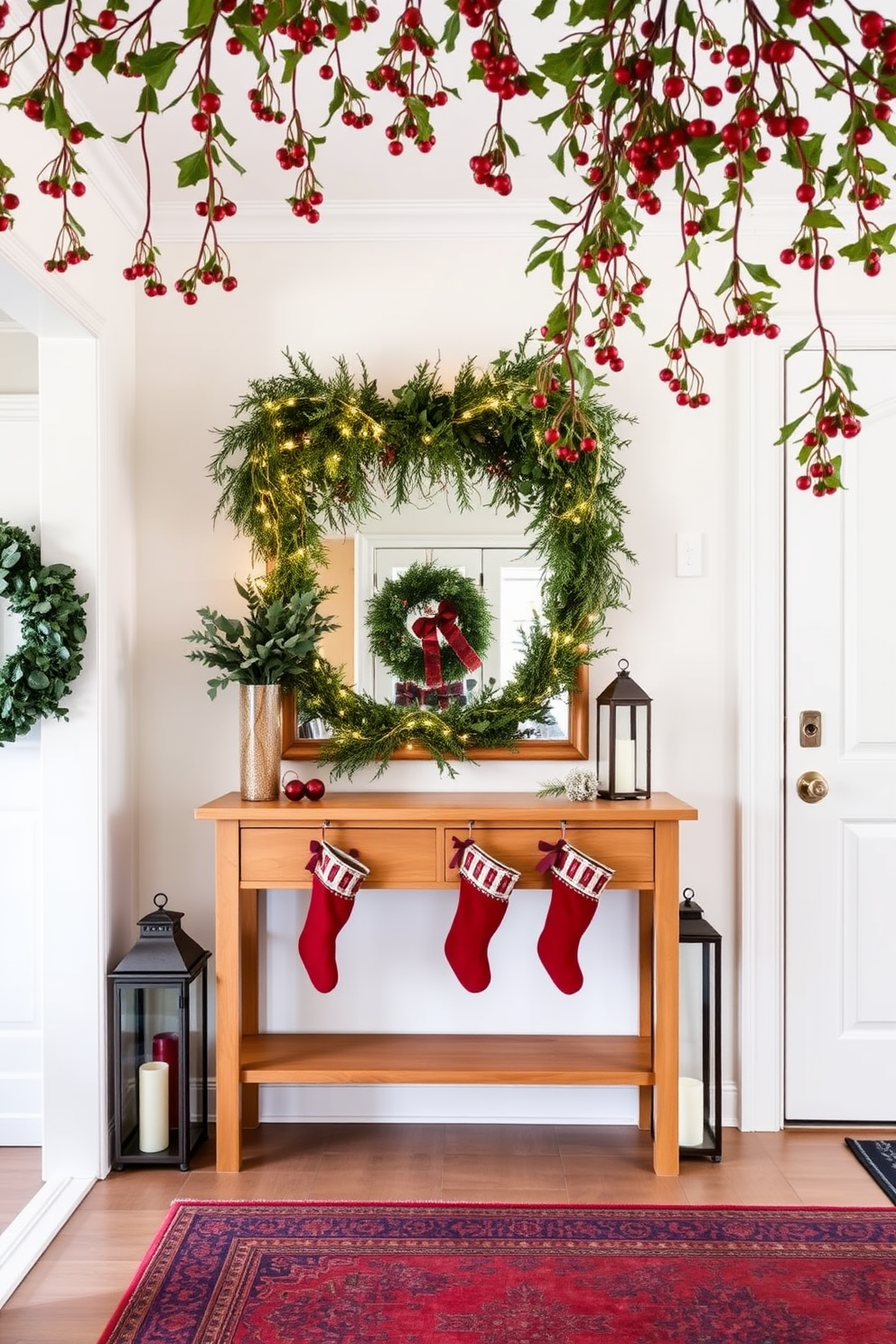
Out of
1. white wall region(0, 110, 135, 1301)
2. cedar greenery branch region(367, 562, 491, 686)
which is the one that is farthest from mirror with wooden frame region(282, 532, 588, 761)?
white wall region(0, 110, 135, 1301)

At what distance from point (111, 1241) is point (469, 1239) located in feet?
2.62

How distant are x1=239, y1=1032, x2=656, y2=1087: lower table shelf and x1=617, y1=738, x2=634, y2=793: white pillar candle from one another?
70 centimetres

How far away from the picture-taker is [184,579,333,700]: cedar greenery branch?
8.55 feet

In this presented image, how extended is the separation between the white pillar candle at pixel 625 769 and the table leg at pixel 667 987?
0.55ft

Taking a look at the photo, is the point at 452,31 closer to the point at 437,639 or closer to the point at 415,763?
the point at 437,639

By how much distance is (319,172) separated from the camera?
267 centimetres

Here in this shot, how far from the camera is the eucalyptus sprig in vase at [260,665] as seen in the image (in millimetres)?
2609

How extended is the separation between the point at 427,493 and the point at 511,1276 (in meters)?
1.91

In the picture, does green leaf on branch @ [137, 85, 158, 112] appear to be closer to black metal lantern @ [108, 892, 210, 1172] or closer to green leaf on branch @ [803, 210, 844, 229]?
green leaf on branch @ [803, 210, 844, 229]

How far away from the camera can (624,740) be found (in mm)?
2736

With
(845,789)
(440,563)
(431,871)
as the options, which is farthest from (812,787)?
(440,563)

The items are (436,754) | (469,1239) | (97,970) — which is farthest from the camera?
(436,754)

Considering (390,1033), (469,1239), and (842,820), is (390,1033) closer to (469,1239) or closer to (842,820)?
(469,1239)

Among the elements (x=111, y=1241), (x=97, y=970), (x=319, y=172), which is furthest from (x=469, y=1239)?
(x=319, y=172)
